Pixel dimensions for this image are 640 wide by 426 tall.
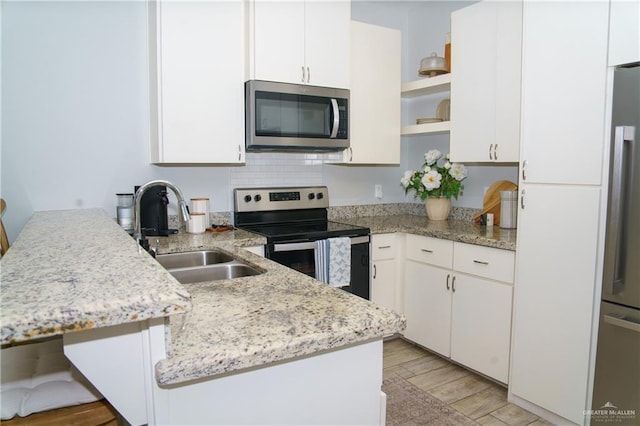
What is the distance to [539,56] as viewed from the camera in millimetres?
2195

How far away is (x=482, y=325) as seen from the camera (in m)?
2.63

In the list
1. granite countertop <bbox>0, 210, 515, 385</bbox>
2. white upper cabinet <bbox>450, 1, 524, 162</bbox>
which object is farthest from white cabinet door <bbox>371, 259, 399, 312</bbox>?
granite countertop <bbox>0, 210, 515, 385</bbox>

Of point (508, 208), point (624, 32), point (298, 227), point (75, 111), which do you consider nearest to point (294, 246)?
point (298, 227)

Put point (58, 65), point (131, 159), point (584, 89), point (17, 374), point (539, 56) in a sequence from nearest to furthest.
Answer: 1. point (17, 374)
2. point (584, 89)
3. point (539, 56)
4. point (58, 65)
5. point (131, 159)

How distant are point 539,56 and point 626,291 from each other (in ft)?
3.85

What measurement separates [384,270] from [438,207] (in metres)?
0.67

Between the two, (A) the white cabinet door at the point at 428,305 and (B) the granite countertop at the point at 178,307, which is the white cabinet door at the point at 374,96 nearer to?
(A) the white cabinet door at the point at 428,305

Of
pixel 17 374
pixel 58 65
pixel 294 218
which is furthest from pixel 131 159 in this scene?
pixel 17 374

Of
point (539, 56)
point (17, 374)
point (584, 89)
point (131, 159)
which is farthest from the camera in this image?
point (131, 159)

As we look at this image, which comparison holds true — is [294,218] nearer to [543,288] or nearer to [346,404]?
[543,288]

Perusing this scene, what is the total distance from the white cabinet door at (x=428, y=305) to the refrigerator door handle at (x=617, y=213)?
1021 mm

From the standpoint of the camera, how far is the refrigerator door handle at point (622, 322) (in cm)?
184

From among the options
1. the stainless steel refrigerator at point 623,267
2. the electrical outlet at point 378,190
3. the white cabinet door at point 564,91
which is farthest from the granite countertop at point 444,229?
the stainless steel refrigerator at point 623,267

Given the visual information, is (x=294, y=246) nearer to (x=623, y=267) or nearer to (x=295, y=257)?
(x=295, y=257)
